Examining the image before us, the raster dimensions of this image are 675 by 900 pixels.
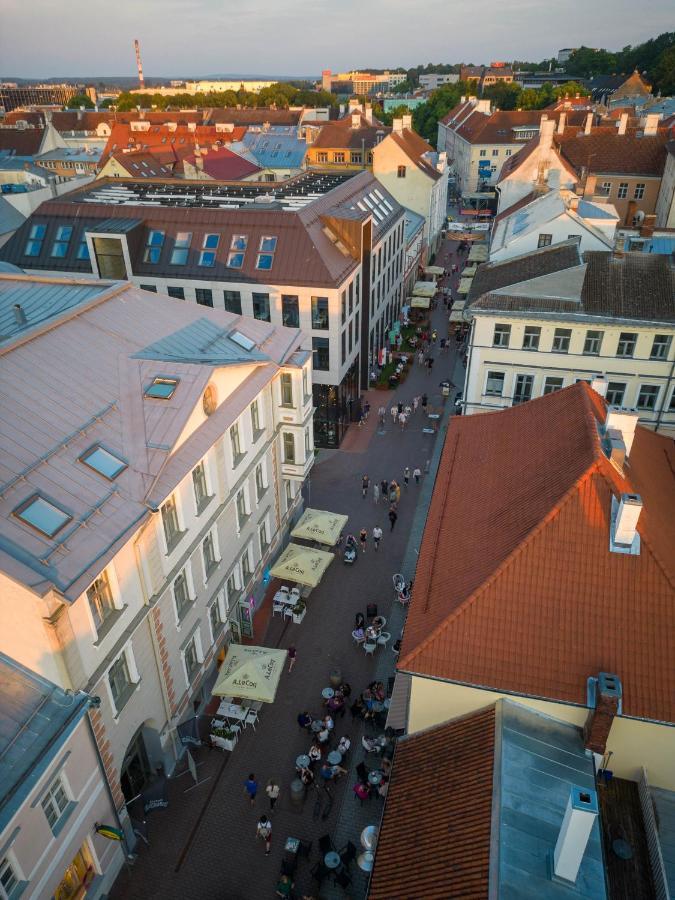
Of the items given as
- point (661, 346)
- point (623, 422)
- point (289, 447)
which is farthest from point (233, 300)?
point (623, 422)

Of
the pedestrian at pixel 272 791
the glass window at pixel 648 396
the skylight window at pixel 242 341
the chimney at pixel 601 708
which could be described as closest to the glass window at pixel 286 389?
the skylight window at pixel 242 341

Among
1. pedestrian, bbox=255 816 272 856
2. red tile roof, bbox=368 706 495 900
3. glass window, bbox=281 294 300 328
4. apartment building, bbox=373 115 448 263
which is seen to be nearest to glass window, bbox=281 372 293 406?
glass window, bbox=281 294 300 328

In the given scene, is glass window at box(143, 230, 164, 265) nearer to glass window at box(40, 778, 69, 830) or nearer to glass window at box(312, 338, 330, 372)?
glass window at box(312, 338, 330, 372)

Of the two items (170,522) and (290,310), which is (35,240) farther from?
(170,522)

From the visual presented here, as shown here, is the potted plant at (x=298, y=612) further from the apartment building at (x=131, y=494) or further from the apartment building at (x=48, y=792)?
the apartment building at (x=48, y=792)

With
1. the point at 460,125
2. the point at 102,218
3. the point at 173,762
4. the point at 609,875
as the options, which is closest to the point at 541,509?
the point at 609,875

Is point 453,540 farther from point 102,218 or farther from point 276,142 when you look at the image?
point 276,142

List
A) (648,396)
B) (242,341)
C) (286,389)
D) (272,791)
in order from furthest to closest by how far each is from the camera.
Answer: (648,396) → (286,389) → (242,341) → (272,791)
